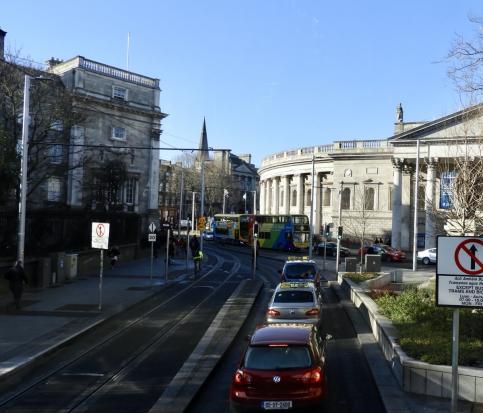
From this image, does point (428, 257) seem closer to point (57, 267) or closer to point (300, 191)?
point (57, 267)

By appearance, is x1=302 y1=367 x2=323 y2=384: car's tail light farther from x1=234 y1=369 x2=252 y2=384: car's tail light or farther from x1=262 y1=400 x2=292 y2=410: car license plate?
x1=234 y1=369 x2=252 y2=384: car's tail light

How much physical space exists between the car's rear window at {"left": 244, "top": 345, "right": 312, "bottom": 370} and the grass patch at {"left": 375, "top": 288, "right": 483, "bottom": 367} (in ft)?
9.18

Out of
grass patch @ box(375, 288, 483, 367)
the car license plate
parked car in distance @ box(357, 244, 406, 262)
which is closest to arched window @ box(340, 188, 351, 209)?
parked car in distance @ box(357, 244, 406, 262)

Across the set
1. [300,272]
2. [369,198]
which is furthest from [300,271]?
[369,198]

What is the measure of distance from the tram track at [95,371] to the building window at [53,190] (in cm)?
3341

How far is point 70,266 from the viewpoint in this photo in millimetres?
31062

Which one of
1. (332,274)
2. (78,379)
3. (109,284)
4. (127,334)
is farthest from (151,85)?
(78,379)

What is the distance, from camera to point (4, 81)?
30312mm

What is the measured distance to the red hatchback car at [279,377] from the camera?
9367 mm

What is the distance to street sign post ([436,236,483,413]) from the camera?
7.41 metres

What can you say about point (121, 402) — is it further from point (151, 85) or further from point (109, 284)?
point (151, 85)

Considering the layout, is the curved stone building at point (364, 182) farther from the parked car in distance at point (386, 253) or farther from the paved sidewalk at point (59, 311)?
the paved sidewalk at point (59, 311)

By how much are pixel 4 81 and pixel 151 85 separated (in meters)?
33.2

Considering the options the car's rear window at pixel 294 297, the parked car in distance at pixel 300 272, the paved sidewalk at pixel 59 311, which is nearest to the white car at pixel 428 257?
the paved sidewalk at pixel 59 311
